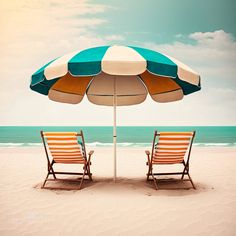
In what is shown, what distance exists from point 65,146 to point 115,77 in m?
1.54

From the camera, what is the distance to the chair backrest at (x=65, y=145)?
4355mm

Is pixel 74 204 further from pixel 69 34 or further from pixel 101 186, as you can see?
pixel 69 34

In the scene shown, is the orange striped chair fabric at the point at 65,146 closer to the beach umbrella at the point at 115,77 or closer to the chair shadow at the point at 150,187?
the chair shadow at the point at 150,187

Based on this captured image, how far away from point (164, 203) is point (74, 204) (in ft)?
3.65

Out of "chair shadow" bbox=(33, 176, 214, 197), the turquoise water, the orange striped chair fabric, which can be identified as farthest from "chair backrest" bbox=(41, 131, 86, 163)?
the turquoise water

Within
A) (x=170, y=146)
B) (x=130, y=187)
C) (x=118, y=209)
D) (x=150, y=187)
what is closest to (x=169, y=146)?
(x=170, y=146)

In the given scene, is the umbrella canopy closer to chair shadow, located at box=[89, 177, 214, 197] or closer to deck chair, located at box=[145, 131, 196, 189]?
deck chair, located at box=[145, 131, 196, 189]

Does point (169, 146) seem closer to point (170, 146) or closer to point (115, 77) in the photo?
point (170, 146)

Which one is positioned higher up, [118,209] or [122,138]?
[118,209]

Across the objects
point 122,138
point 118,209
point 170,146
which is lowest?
point 122,138

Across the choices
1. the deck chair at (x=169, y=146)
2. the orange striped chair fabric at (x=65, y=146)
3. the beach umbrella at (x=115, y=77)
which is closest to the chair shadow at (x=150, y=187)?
the deck chair at (x=169, y=146)

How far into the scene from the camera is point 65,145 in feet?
14.4

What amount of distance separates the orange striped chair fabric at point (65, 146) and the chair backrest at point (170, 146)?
1.10 meters

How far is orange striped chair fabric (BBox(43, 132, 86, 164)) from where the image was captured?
14.3ft
